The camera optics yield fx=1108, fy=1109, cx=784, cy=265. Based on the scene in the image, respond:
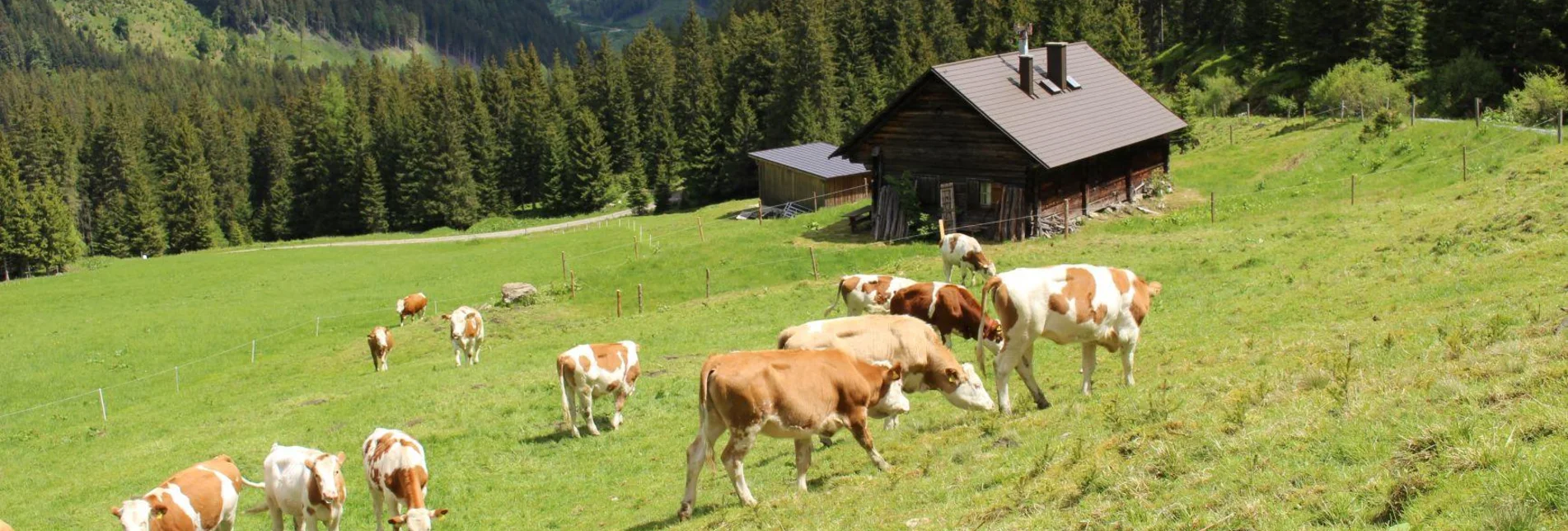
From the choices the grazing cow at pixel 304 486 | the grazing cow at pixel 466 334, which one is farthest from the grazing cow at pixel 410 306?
the grazing cow at pixel 304 486

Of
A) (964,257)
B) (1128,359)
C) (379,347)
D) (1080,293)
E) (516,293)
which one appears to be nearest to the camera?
(1080,293)

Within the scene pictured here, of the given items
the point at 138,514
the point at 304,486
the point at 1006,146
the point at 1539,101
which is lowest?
the point at 138,514

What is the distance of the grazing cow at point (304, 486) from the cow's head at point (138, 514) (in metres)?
1.27

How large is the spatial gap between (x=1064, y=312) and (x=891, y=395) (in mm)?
2775

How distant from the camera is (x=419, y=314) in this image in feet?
130

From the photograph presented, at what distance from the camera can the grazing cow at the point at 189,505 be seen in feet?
43.7

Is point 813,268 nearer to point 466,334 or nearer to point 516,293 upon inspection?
point 516,293

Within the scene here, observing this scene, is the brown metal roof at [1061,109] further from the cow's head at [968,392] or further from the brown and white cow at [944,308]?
the cow's head at [968,392]

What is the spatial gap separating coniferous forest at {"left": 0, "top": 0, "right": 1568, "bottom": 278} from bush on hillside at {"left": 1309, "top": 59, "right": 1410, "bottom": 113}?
0.58 ft

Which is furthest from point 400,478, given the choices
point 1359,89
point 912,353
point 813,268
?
point 1359,89

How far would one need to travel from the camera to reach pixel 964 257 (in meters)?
30.0

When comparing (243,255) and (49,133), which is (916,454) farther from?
(49,133)

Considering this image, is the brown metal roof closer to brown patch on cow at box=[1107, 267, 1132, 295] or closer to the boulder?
the boulder

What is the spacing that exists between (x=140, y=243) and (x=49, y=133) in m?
25.2
